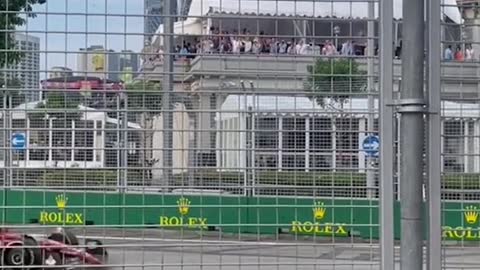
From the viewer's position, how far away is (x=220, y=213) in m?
4.02

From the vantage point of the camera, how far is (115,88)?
368 centimetres

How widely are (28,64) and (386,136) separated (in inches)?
66.6

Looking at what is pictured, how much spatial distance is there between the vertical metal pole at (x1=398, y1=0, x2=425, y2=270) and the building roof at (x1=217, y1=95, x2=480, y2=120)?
875 mm

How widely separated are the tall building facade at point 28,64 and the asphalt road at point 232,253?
0.72 meters

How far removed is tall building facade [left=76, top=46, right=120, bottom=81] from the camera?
11.8 feet

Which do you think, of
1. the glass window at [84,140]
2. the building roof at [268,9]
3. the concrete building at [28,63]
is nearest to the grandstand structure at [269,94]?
the building roof at [268,9]

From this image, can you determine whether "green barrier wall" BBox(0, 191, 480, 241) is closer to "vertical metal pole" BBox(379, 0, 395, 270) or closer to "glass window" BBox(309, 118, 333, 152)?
"glass window" BBox(309, 118, 333, 152)

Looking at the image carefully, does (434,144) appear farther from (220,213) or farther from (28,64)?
(28,64)

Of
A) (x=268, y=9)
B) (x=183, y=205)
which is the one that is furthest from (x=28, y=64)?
(x=268, y=9)

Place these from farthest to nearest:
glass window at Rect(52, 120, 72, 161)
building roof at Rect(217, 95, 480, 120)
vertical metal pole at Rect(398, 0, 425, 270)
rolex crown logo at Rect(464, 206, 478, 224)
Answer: rolex crown logo at Rect(464, 206, 478, 224) < building roof at Rect(217, 95, 480, 120) < glass window at Rect(52, 120, 72, 161) < vertical metal pole at Rect(398, 0, 425, 270)

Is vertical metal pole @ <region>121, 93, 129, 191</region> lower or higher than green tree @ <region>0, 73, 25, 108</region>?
lower

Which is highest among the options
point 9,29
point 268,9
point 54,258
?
point 268,9

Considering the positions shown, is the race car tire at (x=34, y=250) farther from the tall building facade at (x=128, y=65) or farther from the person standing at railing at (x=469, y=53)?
the person standing at railing at (x=469, y=53)

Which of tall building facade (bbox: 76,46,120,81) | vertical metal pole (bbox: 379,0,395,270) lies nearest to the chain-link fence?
tall building facade (bbox: 76,46,120,81)
